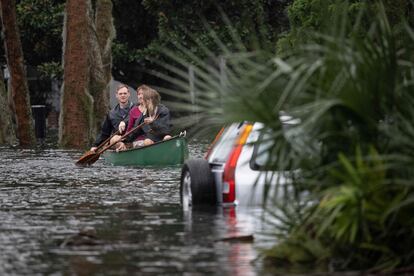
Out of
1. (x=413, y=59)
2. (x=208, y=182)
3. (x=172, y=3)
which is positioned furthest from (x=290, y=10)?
(x=172, y=3)

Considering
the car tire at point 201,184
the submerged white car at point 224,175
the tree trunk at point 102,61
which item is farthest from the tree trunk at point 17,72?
the car tire at point 201,184

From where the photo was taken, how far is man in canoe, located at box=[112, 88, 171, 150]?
2984 centimetres

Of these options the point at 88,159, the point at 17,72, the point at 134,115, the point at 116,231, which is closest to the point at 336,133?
the point at 116,231

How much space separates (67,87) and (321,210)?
113 feet

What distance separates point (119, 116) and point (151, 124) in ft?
4.43

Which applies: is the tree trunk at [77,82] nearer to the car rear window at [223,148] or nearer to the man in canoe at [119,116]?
the man in canoe at [119,116]

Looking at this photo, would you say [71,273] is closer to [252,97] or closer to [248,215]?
[252,97]

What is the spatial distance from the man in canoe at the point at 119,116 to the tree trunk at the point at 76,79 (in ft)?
39.2

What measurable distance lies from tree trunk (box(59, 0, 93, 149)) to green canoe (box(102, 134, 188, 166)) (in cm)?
1426

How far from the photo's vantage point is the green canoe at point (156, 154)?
30.8m

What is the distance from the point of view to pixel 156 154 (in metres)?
30.9

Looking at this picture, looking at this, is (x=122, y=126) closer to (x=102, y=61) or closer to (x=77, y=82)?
(x=77, y=82)

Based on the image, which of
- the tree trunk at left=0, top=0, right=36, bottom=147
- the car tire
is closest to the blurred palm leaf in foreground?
the car tire

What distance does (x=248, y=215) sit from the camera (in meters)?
16.3
